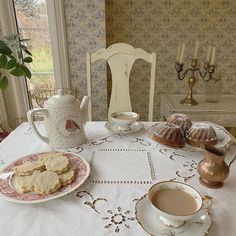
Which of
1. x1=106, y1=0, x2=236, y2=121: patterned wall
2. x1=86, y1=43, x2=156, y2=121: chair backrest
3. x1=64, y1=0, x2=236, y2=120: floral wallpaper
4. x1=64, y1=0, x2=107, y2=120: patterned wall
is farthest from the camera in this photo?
x1=106, y1=0, x2=236, y2=121: patterned wall

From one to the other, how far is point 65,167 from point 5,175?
18 centimetres

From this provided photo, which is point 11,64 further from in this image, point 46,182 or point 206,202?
point 206,202

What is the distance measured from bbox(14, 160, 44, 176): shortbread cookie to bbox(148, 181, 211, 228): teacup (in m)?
0.35

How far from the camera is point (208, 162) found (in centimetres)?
66

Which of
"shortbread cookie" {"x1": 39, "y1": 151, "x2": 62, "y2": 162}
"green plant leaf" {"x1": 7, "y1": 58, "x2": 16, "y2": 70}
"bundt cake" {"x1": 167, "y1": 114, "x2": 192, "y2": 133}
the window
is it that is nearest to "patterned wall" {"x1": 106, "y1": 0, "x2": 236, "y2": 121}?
the window

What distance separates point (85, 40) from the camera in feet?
5.84

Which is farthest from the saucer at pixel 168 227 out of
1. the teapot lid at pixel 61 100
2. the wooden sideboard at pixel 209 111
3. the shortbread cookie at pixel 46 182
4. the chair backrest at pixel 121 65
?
the wooden sideboard at pixel 209 111

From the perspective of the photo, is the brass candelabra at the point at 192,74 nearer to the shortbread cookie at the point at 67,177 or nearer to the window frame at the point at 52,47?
the window frame at the point at 52,47

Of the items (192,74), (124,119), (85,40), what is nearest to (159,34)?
(192,74)

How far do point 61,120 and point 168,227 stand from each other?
1.62 feet

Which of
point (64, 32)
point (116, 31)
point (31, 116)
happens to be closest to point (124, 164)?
point (31, 116)

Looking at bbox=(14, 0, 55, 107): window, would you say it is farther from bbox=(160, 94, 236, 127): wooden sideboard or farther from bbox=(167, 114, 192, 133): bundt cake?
bbox=(167, 114, 192, 133): bundt cake

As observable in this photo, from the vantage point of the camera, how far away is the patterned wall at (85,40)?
1.70 m

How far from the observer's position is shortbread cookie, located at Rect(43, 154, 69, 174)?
69cm
